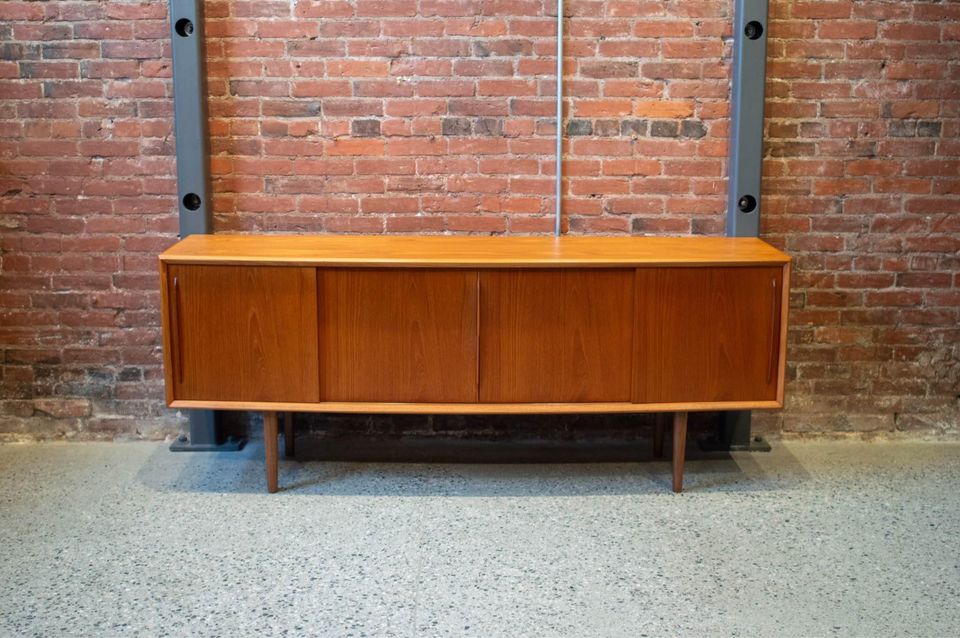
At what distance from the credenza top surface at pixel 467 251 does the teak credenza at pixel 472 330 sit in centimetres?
1

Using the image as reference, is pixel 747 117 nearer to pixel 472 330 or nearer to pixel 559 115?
pixel 559 115

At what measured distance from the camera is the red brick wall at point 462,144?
3.64 metres

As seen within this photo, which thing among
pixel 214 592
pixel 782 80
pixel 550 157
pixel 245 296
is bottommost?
pixel 214 592

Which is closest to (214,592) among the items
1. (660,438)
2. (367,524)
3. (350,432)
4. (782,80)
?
(367,524)

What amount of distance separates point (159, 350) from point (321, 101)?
46.2 inches

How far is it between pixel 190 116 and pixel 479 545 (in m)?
1.91

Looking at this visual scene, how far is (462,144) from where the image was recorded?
3701 millimetres

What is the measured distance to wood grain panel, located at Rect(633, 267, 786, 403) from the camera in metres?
3.21

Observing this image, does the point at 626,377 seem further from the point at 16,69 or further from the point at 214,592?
the point at 16,69

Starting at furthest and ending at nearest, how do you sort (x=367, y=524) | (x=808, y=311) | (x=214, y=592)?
(x=808, y=311) → (x=367, y=524) → (x=214, y=592)

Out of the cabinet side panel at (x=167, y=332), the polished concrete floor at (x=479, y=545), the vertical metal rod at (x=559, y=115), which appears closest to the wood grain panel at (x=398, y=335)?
the polished concrete floor at (x=479, y=545)

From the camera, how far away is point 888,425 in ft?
12.9

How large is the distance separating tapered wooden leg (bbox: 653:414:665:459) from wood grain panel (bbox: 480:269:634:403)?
48 cm

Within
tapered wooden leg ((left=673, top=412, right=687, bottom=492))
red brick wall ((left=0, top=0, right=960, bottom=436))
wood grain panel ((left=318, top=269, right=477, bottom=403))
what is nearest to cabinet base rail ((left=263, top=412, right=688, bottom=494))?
tapered wooden leg ((left=673, top=412, right=687, bottom=492))
